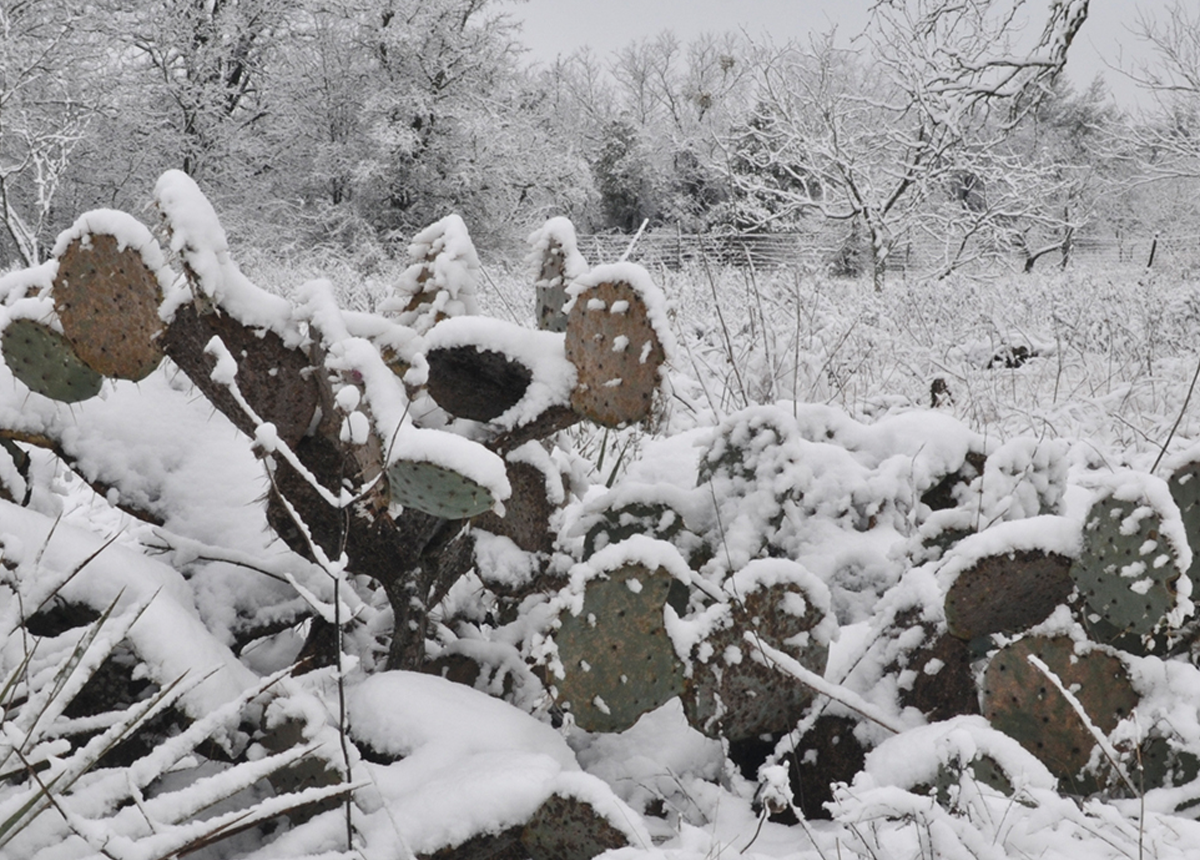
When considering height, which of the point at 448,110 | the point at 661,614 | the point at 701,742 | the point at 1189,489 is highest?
the point at 448,110

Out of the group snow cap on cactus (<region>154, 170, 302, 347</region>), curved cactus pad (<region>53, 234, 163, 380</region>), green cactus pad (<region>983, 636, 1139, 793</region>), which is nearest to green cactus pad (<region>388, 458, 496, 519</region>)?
snow cap on cactus (<region>154, 170, 302, 347</region>)

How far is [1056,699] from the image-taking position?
1007 mm

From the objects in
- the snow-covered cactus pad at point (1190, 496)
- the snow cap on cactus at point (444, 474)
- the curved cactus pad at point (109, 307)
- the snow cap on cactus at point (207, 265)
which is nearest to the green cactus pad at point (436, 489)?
the snow cap on cactus at point (444, 474)

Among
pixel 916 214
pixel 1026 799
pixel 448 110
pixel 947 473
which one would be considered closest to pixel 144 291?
pixel 1026 799

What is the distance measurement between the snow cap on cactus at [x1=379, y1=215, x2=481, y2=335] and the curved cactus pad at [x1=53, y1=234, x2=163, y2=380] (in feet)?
1.22

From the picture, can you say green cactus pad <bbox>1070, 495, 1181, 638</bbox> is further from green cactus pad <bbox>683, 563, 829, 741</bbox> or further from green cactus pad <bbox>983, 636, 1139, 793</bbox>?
green cactus pad <bbox>683, 563, 829, 741</bbox>

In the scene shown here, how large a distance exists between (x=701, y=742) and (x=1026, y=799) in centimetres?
46

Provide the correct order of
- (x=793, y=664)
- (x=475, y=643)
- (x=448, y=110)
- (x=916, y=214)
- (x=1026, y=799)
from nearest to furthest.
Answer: (x=1026, y=799)
(x=793, y=664)
(x=475, y=643)
(x=916, y=214)
(x=448, y=110)

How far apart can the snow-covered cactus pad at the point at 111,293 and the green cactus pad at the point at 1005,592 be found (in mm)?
1076

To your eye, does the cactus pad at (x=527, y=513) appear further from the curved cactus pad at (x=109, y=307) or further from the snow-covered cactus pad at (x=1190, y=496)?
the snow-covered cactus pad at (x=1190, y=496)

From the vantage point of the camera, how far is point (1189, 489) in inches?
45.0

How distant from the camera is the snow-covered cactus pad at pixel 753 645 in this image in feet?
3.36

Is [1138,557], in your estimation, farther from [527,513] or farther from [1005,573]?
[527,513]

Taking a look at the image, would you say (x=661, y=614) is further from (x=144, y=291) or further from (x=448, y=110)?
(x=448, y=110)
